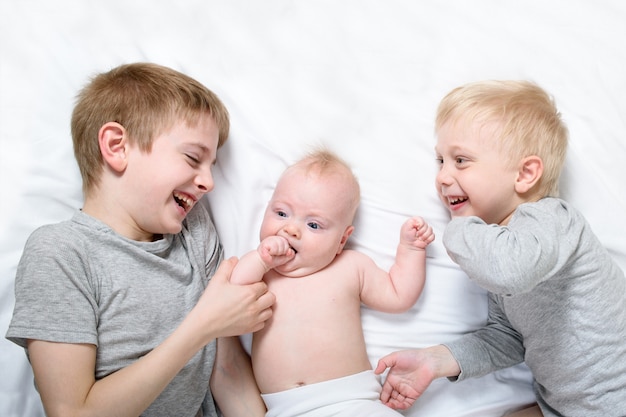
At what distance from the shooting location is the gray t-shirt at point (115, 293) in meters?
1.28

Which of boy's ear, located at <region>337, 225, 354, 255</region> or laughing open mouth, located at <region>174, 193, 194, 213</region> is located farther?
boy's ear, located at <region>337, 225, 354, 255</region>

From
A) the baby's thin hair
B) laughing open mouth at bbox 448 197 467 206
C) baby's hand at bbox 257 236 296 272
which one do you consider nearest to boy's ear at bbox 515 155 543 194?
laughing open mouth at bbox 448 197 467 206

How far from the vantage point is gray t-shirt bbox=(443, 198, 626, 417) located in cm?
126

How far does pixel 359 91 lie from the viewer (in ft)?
5.59

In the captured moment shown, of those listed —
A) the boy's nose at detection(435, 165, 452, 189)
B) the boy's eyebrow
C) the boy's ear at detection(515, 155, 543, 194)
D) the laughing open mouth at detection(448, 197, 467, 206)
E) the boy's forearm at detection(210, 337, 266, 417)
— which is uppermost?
the boy's eyebrow

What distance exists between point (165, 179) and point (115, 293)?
277 mm

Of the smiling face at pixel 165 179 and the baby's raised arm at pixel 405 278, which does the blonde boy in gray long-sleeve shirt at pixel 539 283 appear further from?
the smiling face at pixel 165 179

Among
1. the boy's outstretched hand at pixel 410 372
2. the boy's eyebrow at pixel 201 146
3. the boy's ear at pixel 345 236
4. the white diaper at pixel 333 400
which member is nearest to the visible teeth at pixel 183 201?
the boy's eyebrow at pixel 201 146

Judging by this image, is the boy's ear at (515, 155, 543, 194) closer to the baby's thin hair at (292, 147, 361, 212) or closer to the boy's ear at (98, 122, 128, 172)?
the baby's thin hair at (292, 147, 361, 212)

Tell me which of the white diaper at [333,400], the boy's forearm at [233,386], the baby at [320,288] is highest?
the baby at [320,288]

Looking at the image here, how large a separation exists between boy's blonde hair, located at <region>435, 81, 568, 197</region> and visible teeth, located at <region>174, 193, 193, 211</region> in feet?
2.17

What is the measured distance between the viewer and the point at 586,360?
Result: 1.43 metres

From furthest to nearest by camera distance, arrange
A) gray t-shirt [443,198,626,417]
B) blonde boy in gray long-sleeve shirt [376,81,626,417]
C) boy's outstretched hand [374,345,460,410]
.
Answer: boy's outstretched hand [374,345,460,410], blonde boy in gray long-sleeve shirt [376,81,626,417], gray t-shirt [443,198,626,417]

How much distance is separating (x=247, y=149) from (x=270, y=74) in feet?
0.73
